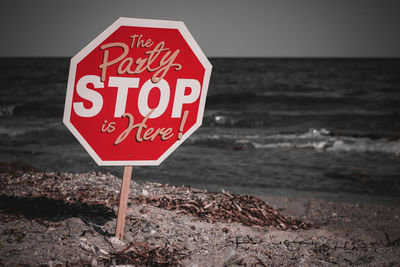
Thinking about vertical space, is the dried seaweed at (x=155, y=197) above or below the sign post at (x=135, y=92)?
below

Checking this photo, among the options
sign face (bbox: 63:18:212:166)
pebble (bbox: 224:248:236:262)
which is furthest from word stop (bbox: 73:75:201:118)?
pebble (bbox: 224:248:236:262)

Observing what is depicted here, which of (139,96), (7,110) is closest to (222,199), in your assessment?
(139,96)

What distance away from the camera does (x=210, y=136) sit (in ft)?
43.5

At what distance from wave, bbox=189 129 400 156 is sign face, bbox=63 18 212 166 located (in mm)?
8910

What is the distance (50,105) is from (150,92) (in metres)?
21.9

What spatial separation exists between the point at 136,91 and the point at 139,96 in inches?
1.5

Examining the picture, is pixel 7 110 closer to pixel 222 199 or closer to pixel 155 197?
pixel 155 197

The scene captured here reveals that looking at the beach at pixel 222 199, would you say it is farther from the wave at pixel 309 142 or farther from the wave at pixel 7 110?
the wave at pixel 7 110

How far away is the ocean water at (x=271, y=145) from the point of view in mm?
7227

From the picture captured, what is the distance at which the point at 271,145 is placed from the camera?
11.9 metres

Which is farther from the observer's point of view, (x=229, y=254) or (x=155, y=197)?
(x=155, y=197)

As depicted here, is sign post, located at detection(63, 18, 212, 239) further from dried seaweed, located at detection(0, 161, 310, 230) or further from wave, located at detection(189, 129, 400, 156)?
wave, located at detection(189, 129, 400, 156)

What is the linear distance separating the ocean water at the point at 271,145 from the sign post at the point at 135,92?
456cm

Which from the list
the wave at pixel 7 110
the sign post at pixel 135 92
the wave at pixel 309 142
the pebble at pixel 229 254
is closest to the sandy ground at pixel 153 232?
the pebble at pixel 229 254
